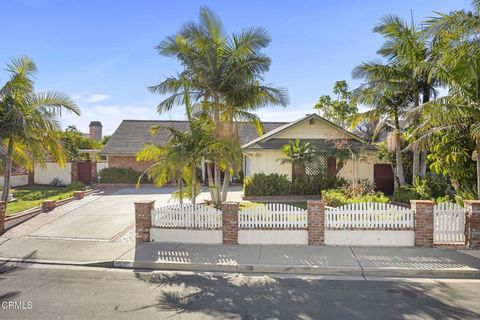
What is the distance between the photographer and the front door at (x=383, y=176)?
1977 centimetres

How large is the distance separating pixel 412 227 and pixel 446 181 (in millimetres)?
8748

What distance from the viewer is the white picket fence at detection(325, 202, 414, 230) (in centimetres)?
867

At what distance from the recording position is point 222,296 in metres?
6.02

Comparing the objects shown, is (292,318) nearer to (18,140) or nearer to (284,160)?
(18,140)

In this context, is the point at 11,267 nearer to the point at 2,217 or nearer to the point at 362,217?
the point at 2,217

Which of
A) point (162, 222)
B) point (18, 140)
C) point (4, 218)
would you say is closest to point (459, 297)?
point (162, 222)

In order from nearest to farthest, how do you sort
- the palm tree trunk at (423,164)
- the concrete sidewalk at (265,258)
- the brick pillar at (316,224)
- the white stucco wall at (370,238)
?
1. the concrete sidewalk at (265,258)
2. the white stucco wall at (370,238)
3. the brick pillar at (316,224)
4. the palm tree trunk at (423,164)

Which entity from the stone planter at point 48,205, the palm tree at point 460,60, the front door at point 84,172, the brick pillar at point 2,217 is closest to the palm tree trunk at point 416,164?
the palm tree at point 460,60

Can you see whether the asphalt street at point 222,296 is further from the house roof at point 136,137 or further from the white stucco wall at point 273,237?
the house roof at point 136,137

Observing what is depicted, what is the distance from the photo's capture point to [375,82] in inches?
620

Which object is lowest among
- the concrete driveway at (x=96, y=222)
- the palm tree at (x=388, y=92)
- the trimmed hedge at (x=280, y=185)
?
the concrete driveway at (x=96, y=222)

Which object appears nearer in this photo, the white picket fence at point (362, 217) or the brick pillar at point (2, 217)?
the white picket fence at point (362, 217)

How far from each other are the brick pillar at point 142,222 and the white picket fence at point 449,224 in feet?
24.0

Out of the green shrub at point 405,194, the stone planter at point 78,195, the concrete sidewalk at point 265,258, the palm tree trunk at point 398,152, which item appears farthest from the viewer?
the stone planter at point 78,195
